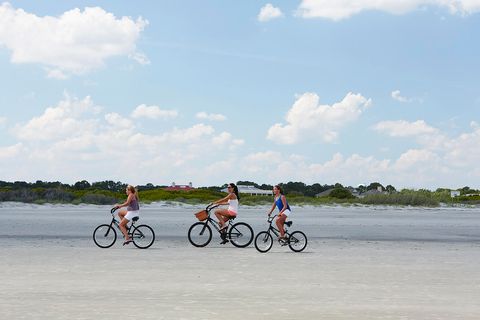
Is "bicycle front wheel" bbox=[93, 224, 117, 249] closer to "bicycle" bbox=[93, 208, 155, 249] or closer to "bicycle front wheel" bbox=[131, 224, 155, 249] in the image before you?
"bicycle" bbox=[93, 208, 155, 249]

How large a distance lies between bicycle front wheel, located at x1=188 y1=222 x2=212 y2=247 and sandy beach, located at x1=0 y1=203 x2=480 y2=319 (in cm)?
48

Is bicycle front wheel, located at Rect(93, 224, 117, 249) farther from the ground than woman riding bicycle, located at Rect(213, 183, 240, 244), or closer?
closer

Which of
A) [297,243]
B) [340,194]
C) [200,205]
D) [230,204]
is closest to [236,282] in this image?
[297,243]

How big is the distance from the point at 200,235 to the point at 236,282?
9312mm

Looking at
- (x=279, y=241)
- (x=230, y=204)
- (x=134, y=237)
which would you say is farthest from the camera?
(x=134, y=237)

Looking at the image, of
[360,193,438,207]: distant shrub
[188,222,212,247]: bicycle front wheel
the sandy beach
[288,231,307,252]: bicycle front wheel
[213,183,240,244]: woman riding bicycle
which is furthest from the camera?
[360,193,438,207]: distant shrub

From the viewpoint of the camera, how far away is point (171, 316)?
10406 millimetres

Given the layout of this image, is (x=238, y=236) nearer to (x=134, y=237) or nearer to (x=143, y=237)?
(x=143, y=237)

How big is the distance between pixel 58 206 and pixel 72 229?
35.9 metres

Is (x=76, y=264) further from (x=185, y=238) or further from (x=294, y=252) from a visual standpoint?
(x=185, y=238)

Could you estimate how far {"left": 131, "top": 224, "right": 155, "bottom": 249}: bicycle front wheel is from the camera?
23.0 meters

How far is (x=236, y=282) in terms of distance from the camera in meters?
14.4

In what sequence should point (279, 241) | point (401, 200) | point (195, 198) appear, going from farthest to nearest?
point (195, 198)
point (401, 200)
point (279, 241)

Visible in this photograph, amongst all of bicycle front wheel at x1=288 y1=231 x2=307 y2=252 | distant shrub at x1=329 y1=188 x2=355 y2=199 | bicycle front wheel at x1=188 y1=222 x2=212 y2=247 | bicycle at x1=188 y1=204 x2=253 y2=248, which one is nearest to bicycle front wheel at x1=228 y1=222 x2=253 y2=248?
bicycle at x1=188 y1=204 x2=253 y2=248
